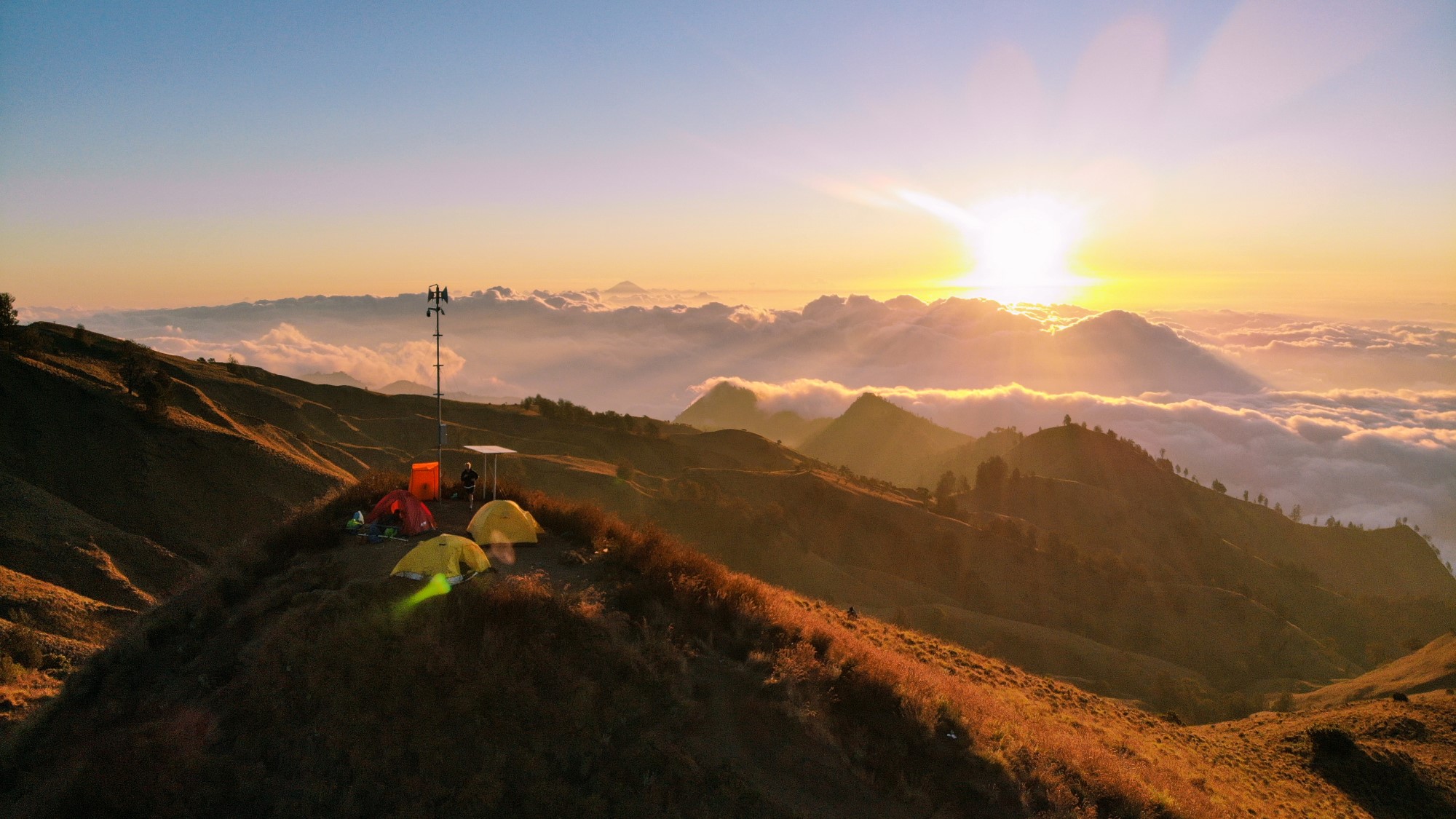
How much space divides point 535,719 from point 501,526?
21.3ft

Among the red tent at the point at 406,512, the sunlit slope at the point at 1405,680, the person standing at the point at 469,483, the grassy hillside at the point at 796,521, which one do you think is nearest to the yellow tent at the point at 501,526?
the red tent at the point at 406,512

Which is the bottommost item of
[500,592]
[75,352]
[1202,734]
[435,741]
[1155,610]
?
[1155,610]

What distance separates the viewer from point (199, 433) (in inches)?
1483

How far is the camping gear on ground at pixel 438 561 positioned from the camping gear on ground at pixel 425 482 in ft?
20.4

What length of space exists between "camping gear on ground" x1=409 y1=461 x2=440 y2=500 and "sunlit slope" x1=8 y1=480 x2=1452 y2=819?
481 cm

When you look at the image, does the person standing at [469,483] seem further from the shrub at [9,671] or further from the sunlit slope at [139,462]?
the sunlit slope at [139,462]

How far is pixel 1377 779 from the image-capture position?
17.7 metres

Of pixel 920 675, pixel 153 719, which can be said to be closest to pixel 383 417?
pixel 153 719

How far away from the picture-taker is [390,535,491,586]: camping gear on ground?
44.3 feet

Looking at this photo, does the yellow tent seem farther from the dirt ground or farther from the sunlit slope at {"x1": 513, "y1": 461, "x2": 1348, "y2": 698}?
the sunlit slope at {"x1": 513, "y1": 461, "x2": 1348, "y2": 698}

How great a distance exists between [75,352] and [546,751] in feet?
175

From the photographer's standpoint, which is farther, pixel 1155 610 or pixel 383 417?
pixel 383 417

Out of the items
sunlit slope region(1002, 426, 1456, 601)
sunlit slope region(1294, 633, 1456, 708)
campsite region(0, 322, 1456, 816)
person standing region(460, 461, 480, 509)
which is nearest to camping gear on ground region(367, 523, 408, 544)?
campsite region(0, 322, 1456, 816)

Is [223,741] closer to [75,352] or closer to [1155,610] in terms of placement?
[75,352]
